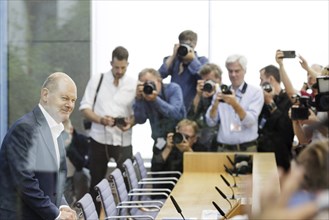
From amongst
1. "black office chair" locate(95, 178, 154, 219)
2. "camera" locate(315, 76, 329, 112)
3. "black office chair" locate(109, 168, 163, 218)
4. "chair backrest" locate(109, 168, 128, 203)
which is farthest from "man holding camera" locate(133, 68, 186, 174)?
"camera" locate(315, 76, 329, 112)

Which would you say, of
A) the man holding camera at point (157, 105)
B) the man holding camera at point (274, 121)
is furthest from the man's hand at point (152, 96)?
the man holding camera at point (274, 121)

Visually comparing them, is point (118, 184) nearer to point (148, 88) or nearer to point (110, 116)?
point (148, 88)

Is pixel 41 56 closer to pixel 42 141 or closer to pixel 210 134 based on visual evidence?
pixel 210 134

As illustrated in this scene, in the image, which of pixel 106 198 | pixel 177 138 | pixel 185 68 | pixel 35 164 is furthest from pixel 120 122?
pixel 35 164

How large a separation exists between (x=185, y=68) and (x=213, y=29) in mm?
852

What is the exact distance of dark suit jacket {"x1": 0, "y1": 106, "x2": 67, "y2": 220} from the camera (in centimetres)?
419

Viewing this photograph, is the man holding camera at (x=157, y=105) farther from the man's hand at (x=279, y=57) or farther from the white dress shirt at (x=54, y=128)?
the white dress shirt at (x=54, y=128)

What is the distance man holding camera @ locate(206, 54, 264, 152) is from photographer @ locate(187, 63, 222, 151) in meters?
0.07

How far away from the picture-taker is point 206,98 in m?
7.65

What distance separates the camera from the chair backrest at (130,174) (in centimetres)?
655

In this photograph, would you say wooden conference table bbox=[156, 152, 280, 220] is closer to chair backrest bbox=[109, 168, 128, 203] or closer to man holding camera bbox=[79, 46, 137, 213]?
chair backrest bbox=[109, 168, 128, 203]

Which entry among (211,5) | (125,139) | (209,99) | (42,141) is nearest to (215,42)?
(211,5)

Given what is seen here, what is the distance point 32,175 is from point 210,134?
3.64 metres

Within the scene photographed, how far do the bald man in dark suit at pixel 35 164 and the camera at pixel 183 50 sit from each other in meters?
3.57
